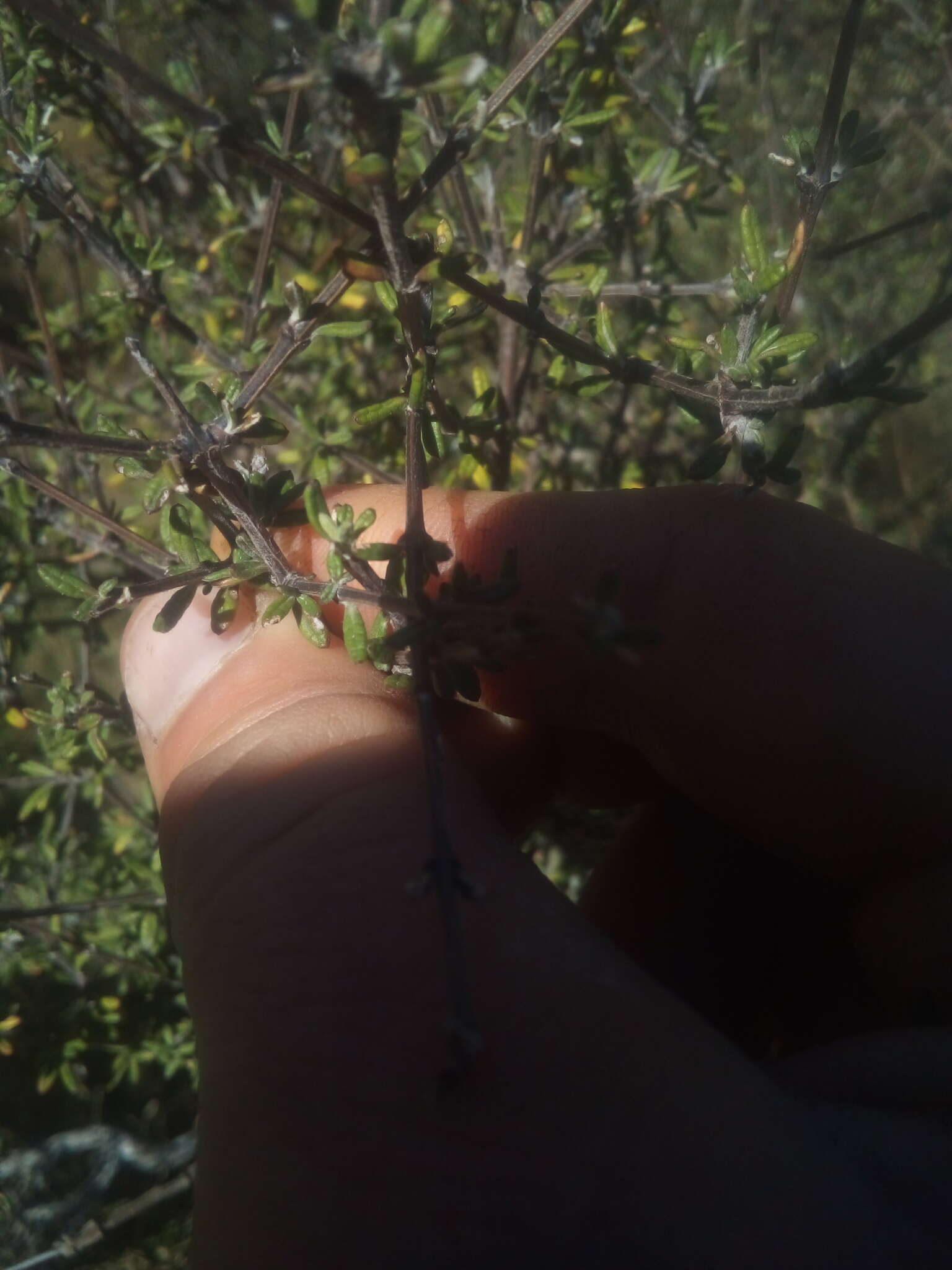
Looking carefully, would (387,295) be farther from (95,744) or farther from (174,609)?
(95,744)

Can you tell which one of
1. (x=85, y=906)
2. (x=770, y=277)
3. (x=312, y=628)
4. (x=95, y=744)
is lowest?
(x=85, y=906)

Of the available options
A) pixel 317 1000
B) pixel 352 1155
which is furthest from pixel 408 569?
pixel 352 1155

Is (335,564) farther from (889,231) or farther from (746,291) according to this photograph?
(889,231)

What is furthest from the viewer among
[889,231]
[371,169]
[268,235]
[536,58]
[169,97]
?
[268,235]

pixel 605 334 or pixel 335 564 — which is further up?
pixel 605 334

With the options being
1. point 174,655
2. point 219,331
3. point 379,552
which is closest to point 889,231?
point 379,552

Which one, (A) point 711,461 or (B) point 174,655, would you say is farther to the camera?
(B) point 174,655

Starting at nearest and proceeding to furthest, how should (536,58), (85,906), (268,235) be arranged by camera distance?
1. (536,58)
2. (268,235)
3. (85,906)

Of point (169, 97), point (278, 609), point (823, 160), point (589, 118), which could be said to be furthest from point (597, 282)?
point (169, 97)
